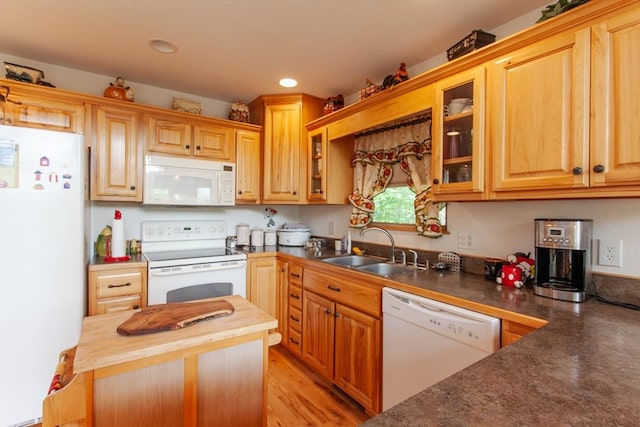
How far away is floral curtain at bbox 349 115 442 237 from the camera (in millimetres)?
2268

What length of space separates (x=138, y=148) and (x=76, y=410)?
83.7 inches

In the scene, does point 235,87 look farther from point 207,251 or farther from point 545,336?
point 545,336

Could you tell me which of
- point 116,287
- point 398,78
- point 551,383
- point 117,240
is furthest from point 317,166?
point 551,383

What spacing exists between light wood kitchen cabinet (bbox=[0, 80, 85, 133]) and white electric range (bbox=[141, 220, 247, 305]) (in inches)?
38.6

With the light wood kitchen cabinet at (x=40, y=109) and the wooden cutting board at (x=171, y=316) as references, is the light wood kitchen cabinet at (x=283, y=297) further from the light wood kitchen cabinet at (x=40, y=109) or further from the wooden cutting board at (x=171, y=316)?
the light wood kitchen cabinet at (x=40, y=109)

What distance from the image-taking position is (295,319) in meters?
2.65

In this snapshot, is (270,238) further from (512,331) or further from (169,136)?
(512,331)

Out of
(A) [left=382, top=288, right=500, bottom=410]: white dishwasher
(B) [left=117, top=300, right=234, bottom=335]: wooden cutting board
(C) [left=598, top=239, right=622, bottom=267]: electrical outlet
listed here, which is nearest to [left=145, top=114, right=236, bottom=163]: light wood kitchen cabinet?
(B) [left=117, top=300, right=234, bottom=335]: wooden cutting board

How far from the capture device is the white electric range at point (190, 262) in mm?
2416

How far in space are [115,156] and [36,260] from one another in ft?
3.37

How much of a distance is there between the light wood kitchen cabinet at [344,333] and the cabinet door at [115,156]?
1.63m

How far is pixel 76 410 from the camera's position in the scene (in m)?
0.99

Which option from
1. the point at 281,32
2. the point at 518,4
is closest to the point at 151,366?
the point at 281,32

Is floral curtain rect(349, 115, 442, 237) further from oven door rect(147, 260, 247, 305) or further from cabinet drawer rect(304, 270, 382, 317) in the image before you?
oven door rect(147, 260, 247, 305)
